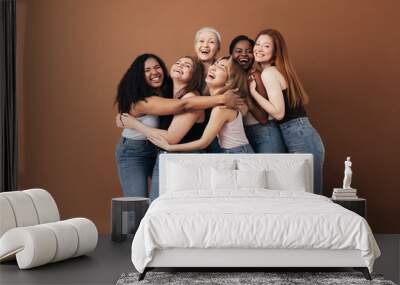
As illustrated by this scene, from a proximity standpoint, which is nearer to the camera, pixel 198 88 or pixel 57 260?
pixel 57 260

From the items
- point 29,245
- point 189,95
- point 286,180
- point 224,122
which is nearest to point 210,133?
point 224,122

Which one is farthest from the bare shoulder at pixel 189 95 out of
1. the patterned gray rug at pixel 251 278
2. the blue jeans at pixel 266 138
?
the patterned gray rug at pixel 251 278

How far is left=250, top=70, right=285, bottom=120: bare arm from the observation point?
748 cm

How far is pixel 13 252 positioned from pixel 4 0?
303cm

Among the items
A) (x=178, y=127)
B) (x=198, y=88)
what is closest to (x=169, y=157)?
(x=178, y=127)

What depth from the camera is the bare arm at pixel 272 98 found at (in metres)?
7.48

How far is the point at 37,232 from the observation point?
5523 mm

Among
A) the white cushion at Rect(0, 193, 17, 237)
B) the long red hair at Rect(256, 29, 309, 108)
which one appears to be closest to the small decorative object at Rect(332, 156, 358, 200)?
the long red hair at Rect(256, 29, 309, 108)

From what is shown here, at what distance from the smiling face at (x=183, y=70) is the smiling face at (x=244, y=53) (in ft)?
1.67

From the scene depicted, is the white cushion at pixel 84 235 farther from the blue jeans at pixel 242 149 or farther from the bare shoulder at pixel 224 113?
the bare shoulder at pixel 224 113

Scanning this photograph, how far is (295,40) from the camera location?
7734mm

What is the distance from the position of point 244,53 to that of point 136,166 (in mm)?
1727

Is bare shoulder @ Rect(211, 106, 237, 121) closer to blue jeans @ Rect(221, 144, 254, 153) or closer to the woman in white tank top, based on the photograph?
the woman in white tank top

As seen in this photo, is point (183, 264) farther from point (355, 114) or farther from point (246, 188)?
point (355, 114)
